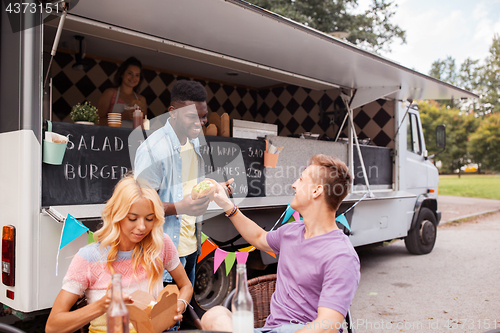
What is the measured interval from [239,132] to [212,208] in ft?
4.87

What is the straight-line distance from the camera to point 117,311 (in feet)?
4.22

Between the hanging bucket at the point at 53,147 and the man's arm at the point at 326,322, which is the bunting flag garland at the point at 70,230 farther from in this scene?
the man's arm at the point at 326,322

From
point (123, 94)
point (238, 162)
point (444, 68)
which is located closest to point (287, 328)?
point (238, 162)

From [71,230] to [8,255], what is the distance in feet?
1.39

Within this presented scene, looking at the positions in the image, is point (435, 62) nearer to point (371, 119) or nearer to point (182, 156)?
point (371, 119)

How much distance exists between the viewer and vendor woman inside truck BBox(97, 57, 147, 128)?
4363 mm

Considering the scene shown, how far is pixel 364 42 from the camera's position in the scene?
15.8 metres

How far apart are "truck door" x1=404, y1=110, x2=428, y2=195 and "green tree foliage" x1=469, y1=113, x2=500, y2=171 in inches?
1095

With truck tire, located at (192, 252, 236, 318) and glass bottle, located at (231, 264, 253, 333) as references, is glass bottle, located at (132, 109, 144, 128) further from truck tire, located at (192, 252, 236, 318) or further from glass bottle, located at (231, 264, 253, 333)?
glass bottle, located at (231, 264, 253, 333)

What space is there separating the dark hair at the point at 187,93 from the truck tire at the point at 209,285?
146 centimetres

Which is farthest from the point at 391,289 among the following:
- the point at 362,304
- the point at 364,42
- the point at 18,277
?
the point at 364,42

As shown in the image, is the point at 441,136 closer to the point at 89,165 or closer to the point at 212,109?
the point at 212,109

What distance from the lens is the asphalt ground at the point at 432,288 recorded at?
3.93m

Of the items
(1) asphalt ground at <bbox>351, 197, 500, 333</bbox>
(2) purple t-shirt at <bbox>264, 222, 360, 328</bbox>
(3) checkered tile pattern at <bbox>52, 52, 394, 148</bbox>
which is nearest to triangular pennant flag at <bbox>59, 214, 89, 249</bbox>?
(2) purple t-shirt at <bbox>264, 222, 360, 328</bbox>
